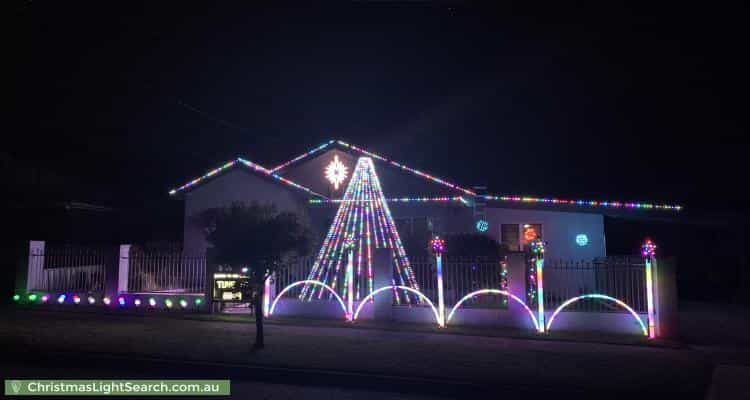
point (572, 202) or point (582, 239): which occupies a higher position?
point (572, 202)

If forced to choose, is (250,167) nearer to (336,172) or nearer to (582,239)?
(336,172)

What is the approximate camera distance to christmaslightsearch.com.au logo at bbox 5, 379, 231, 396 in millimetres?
6875

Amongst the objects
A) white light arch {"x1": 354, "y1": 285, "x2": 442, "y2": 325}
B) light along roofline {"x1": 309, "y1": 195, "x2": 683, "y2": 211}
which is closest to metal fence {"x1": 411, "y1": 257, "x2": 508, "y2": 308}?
white light arch {"x1": 354, "y1": 285, "x2": 442, "y2": 325}

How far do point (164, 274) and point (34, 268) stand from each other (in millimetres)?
4064

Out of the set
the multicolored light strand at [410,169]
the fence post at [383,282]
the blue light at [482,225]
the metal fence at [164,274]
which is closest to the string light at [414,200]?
the multicolored light strand at [410,169]

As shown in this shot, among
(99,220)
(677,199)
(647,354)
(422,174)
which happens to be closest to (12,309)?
(99,220)

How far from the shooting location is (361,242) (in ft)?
46.3

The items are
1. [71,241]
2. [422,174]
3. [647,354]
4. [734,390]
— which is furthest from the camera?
[71,241]

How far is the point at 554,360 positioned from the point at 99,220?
925 inches

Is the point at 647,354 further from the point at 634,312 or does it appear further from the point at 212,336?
the point at 212,336

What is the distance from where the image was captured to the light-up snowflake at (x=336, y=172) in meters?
19.8

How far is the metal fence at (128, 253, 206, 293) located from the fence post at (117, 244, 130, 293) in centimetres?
9

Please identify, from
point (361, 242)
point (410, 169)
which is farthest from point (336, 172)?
point (361, 242)

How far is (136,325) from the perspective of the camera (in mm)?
11508
